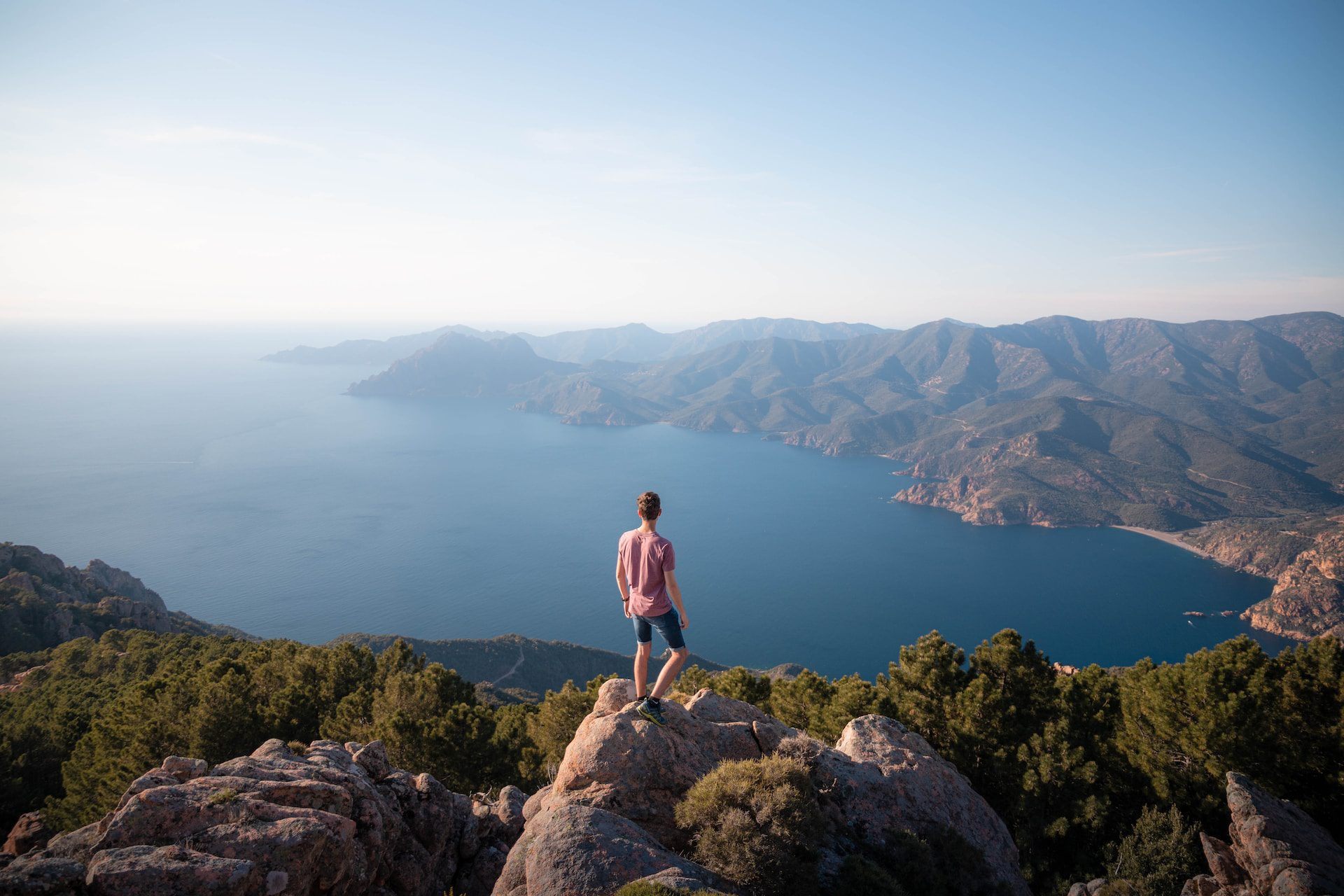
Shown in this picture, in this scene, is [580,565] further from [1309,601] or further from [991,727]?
[1309,601]

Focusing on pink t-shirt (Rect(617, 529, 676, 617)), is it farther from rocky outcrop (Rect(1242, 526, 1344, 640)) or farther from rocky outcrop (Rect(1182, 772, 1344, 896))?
rocky outcrop (Rect(1242, 526, 1344, 640))

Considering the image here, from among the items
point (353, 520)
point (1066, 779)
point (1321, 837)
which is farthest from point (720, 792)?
point (353, 520)

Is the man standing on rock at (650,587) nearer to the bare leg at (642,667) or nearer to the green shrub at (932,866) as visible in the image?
the bare leg at (642,667)

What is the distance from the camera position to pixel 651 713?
34.4ft

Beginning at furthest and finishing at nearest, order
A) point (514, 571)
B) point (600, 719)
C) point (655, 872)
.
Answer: point (514, 571) → point (600, 719) → point (655, 872)

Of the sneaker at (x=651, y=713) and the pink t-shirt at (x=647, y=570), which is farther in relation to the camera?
the sneaker at (x=651, y=713)

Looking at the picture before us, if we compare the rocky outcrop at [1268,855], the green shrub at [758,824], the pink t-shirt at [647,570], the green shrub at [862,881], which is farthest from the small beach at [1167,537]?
the pink t-shirt at [647,570]

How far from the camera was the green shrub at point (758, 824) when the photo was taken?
320 inches

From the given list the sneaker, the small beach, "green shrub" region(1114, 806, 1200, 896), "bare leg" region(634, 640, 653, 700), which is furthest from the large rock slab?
the small beach

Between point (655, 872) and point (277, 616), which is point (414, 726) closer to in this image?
point (655, 872)

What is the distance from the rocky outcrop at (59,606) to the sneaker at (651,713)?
6455 cm

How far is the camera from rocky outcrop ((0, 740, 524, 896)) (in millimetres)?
7602

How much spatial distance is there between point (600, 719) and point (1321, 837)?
16.1 metres

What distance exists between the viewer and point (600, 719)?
34.3 feet
